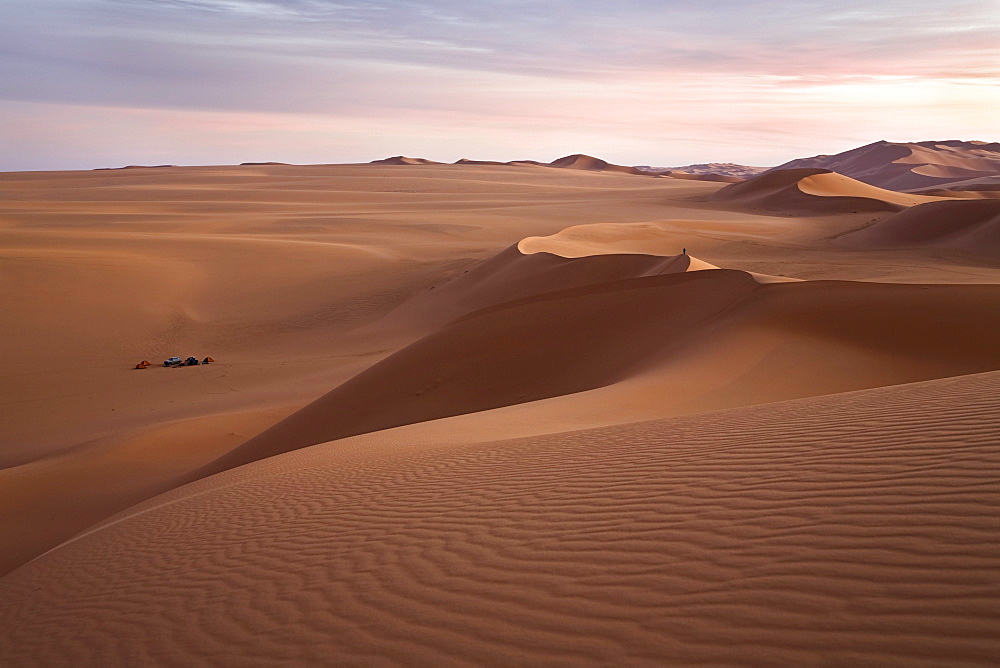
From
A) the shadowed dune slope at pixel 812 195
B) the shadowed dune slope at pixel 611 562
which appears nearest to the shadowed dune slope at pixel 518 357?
the shadowed dune slope at pixel 611 562

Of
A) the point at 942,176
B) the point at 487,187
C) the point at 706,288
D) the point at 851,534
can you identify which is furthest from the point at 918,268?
the point at 942,176

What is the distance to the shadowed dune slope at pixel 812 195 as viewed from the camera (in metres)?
41.0

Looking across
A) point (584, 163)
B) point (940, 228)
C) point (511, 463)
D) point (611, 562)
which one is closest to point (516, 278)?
point (511, 463)

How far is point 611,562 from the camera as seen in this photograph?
3.20 m

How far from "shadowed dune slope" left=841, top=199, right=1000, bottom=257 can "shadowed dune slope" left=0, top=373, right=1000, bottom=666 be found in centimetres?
2324

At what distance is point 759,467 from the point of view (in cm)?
400

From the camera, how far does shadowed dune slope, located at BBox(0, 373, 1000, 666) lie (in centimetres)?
251

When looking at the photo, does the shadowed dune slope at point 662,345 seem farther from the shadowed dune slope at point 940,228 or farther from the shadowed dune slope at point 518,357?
the shadowed dune slope at point 940,228

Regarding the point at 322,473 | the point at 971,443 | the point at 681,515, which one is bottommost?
the point at 322,473

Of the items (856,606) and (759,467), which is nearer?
(856,606)

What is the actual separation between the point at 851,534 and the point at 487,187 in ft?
232

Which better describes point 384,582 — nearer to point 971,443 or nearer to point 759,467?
point 759,467

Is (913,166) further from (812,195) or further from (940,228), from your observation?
(940,228)

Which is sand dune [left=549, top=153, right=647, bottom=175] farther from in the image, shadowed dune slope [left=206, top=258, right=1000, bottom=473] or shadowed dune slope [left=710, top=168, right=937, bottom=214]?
shadowed dune slope [left=206, top=258, right=1000, bottom=473]
